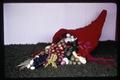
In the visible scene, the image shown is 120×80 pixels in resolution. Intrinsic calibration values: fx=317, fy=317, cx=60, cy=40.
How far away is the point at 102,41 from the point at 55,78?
0.78 feet

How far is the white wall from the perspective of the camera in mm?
1212

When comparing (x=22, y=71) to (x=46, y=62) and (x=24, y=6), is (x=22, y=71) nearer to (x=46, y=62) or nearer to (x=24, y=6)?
(x=46, y=62)

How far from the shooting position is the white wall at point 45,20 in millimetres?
1212

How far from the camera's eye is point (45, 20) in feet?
4.09

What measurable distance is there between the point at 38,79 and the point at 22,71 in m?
0.07

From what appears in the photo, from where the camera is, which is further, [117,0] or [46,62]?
[46,62]

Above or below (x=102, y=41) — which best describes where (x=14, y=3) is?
above

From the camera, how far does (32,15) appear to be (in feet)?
4.06

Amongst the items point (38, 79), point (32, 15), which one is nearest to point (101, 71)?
point (38, 79)

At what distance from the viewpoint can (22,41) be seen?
4.05 ft

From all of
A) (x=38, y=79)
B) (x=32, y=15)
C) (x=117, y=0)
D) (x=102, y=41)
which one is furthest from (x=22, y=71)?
(x=117, y=0)

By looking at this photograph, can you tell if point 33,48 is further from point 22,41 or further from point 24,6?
point 24,6

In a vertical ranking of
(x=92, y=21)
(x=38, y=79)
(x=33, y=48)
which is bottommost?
(x=38, y=79)

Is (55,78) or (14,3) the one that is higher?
(14,3)
